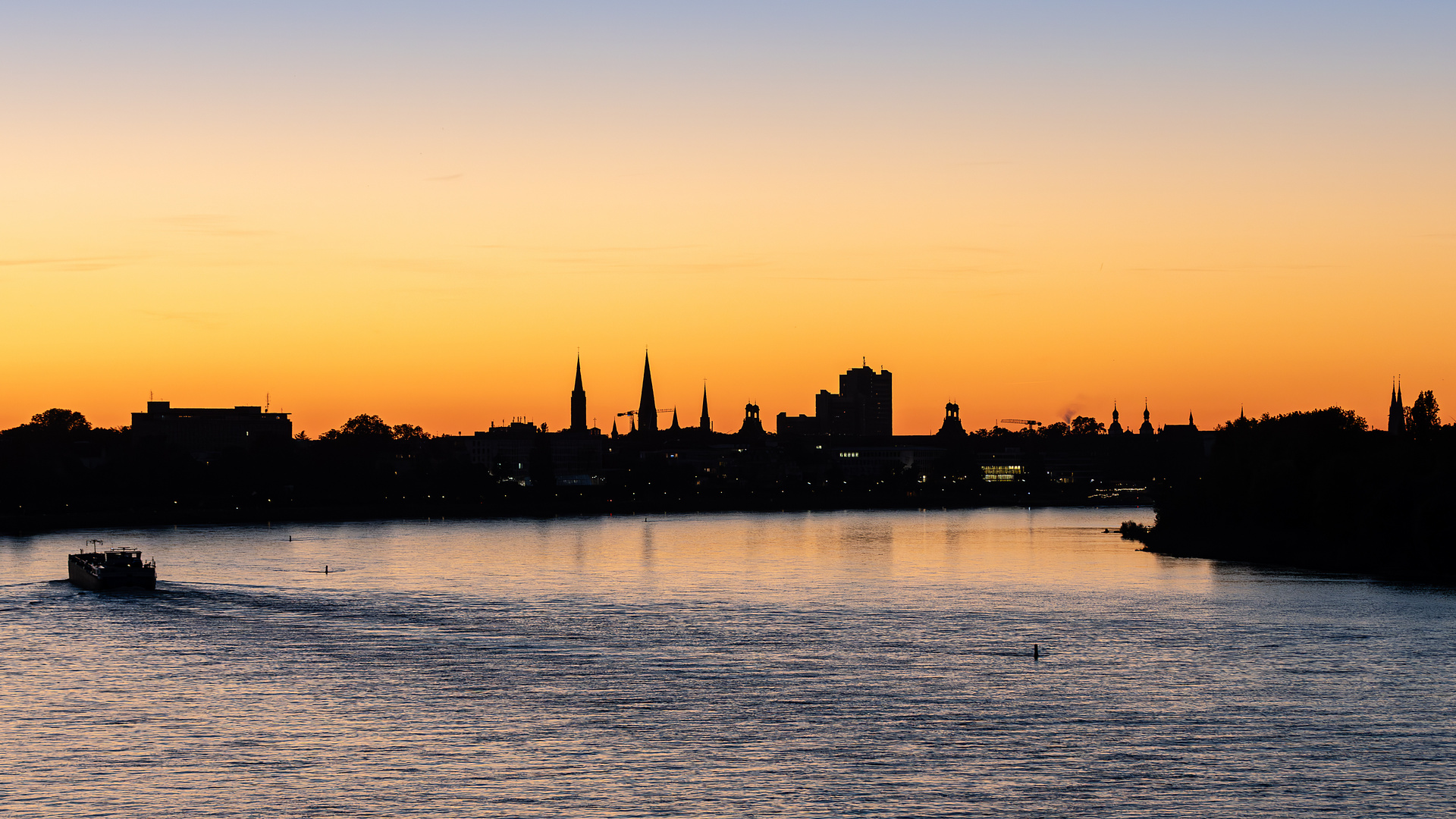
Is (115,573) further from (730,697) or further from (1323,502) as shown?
(1323,502)

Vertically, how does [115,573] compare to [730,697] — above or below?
above

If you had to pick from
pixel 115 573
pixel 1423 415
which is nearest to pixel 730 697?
pixel 115 573

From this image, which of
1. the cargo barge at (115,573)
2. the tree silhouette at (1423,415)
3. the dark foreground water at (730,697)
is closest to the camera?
the dark foreground water at (730,697)

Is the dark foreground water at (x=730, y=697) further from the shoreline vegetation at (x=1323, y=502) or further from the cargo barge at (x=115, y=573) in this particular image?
the shoreline vegetation at (x=1323, y=502)

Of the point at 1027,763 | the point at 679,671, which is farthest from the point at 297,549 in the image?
the point at 1027,763

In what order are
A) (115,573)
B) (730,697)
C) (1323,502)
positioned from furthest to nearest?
1. (1323,502)
2. (115,573)
3. (730,697)

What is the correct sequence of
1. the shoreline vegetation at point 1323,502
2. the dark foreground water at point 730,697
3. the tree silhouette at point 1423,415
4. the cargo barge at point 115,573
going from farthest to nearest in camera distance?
the tree silhouette at point 1423,415, the shoreline vegetation at point 1323,502, the cargo barge at point 115,573, the dark foreground water at point 730,697

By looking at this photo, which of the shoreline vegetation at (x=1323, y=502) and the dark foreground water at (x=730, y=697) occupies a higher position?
the shoreline vegetation at (x=1323, y=502)

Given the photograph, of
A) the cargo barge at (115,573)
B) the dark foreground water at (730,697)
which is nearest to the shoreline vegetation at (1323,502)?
the dark foreground water at (730,697)
